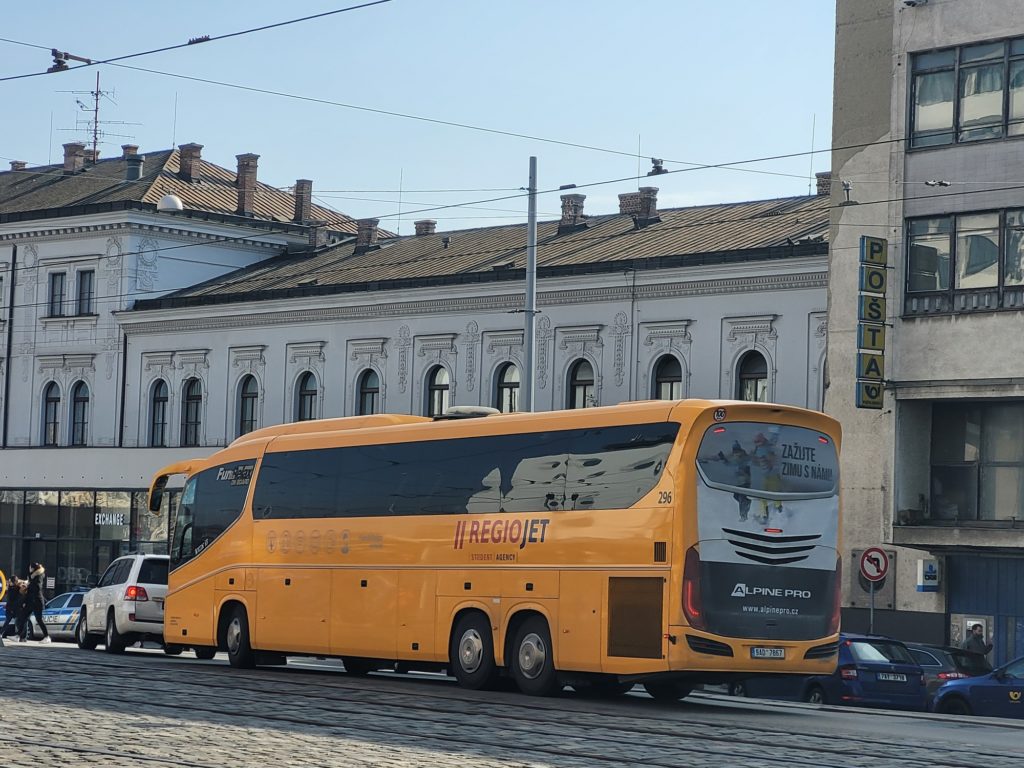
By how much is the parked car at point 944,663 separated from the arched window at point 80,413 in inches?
1444

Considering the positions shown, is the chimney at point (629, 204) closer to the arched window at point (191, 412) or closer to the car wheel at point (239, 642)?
the arched window at point (191, 412)

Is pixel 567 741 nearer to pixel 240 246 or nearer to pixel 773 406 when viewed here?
pixel 773 406

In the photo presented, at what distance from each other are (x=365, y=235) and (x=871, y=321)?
25.5m

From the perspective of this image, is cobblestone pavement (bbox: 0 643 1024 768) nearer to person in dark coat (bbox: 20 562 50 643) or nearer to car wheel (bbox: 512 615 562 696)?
car wheel (bbox: 512 615 562 696)

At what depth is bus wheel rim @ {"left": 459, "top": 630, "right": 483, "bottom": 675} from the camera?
23.6 meters

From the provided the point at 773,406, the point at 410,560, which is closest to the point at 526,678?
Result: the point at 410,560

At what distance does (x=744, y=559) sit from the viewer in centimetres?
2131

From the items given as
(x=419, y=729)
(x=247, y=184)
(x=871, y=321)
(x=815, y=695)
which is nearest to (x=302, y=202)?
(x=247, y=184)

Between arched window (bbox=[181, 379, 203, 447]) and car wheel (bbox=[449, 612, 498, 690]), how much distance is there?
1317 inches

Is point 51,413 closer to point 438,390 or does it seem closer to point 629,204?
point 438,390

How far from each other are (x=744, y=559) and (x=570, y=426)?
9.07 ft

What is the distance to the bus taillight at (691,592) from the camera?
20.8 metres

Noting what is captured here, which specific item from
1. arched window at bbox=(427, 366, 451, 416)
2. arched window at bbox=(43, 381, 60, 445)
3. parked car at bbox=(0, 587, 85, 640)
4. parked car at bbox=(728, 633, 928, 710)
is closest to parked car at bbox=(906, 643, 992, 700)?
parked car at bbox=(728, 633, 928, 710)

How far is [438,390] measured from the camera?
164 feet
